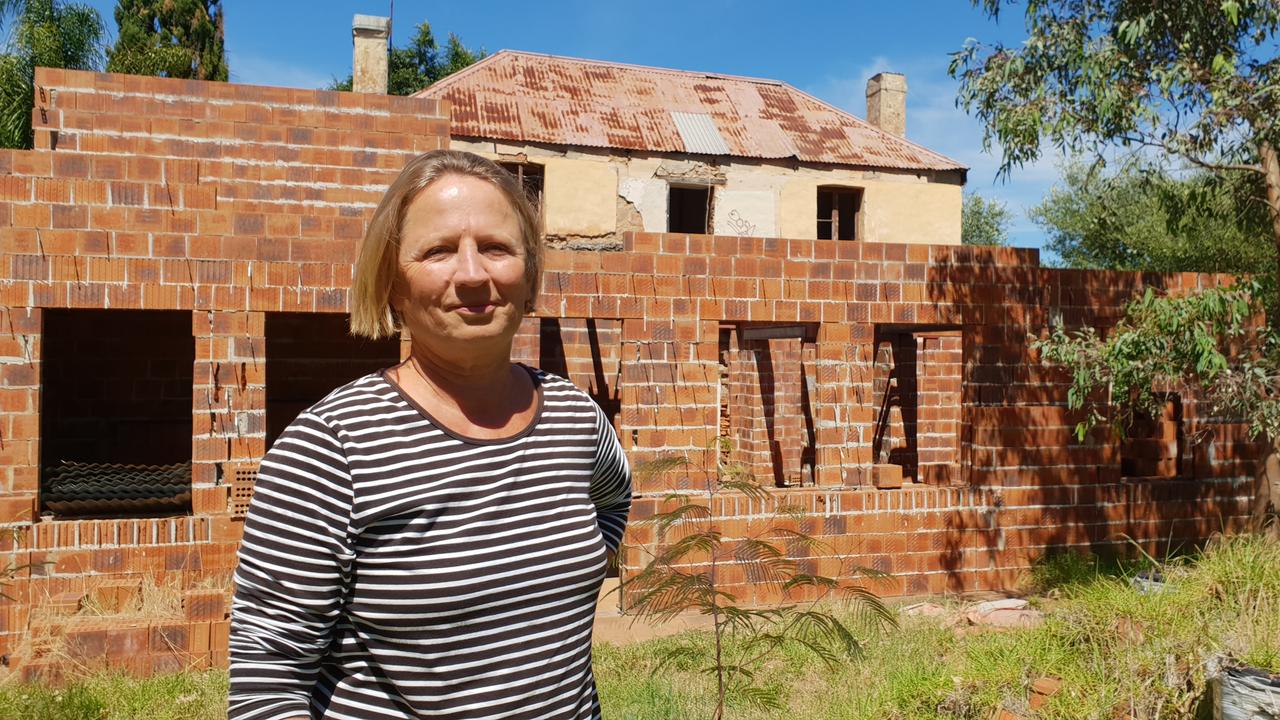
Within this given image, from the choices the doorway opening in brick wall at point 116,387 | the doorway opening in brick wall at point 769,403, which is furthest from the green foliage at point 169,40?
the doorway opening in brick wall at point 769,403

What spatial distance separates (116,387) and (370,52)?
371 inches

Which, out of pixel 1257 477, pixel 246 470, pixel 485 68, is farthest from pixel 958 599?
pixel 485 68

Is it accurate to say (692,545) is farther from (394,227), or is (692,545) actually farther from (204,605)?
(204,605)

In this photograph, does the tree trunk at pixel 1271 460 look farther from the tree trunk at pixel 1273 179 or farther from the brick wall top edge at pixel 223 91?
the brick wall top edge at pixel 223 91

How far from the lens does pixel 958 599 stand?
8.52 meters

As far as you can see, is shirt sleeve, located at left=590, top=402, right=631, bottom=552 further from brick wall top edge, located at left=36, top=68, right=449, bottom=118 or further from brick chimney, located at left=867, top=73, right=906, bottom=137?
brick chimney, located at left=867, top=73, right=906, bottom=137

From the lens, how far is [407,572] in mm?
1592

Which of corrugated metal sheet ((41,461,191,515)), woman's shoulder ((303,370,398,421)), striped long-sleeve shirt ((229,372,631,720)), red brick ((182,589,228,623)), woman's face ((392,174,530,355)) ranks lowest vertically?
red brick ((182,589,228,623))

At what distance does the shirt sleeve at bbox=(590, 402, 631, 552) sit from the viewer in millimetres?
2000

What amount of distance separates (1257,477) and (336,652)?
8838mm

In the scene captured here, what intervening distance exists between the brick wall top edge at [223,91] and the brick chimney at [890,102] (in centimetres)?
1481

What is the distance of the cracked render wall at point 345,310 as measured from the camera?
6.83 meters

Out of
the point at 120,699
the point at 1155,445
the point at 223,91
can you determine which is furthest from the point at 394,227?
the point at 1155,445

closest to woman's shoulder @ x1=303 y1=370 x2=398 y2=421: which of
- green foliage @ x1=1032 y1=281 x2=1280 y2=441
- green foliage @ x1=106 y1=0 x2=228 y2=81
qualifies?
green foliage @ x1=1032 y1=281 x2=1280 y2=441
